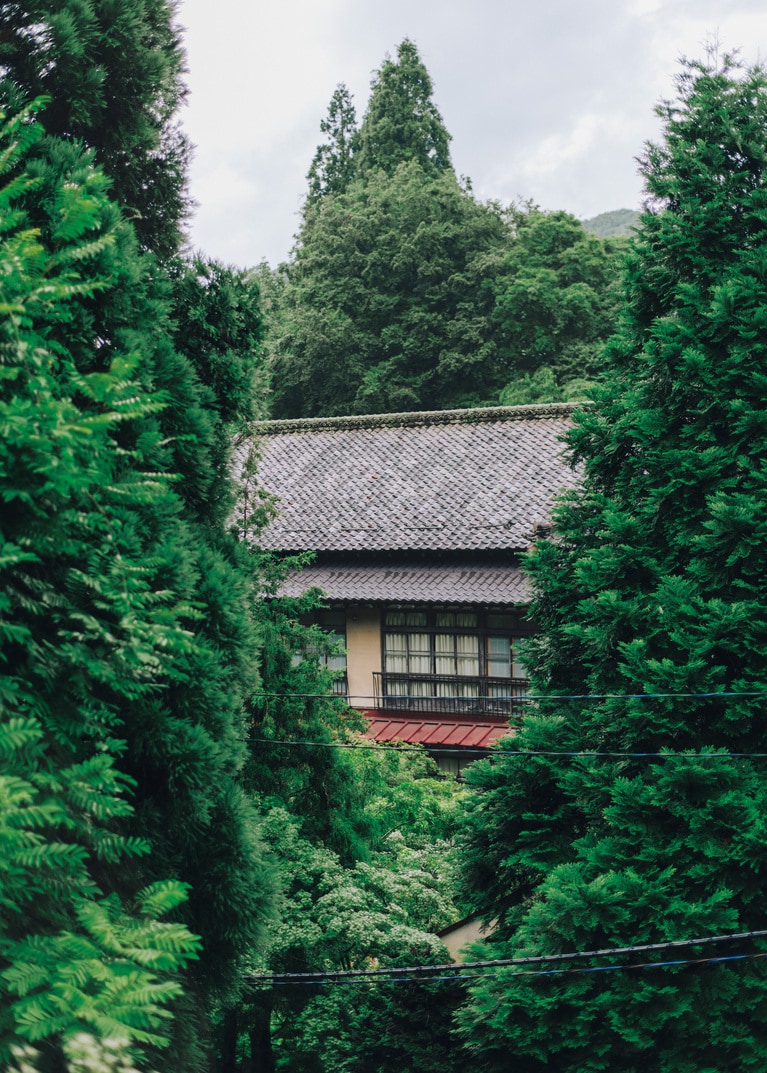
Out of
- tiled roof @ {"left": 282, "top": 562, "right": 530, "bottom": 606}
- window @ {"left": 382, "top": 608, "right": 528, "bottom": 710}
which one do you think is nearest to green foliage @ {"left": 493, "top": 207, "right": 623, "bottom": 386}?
tiled roof @ {"left": 282, "top": 562, "right": 530, "bottom": 606}

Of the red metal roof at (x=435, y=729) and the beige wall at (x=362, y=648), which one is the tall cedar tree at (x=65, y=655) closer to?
the red metal roof at (x=435, y=729)

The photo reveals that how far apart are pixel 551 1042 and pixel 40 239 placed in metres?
6.20

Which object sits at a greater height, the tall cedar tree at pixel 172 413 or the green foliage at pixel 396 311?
the green foliage at pixel 396 311

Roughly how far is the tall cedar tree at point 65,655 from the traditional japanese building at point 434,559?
13204 millimetres

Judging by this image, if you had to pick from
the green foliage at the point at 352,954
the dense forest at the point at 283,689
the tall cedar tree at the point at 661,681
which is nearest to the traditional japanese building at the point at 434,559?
the dense forest at the point at 283,689

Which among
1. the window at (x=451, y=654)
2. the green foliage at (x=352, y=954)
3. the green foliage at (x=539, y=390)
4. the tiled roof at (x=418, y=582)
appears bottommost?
the green foliage at (x=352, y=954)

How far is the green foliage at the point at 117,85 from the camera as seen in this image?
5.32 meters

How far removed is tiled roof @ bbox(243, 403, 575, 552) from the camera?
61.5 feet

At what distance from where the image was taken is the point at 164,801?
480cm

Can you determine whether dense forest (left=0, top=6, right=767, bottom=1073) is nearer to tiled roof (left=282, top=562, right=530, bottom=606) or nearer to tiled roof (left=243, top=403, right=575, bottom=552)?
tiled roof (left=282, top=562, right=530, bottom=606)

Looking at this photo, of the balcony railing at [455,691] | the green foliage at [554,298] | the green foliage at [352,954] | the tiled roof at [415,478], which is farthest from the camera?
the green foliage at [554,298]

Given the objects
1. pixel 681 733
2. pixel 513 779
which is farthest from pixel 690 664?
pixel 513 779

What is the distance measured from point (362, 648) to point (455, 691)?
223 cm

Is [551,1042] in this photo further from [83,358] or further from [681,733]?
[83,358]
